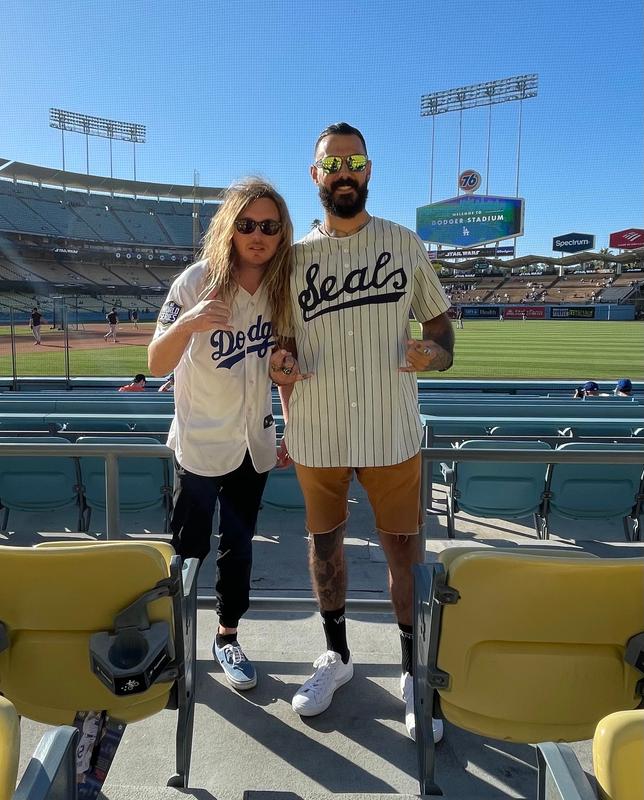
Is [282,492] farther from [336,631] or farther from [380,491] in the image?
[380,491]

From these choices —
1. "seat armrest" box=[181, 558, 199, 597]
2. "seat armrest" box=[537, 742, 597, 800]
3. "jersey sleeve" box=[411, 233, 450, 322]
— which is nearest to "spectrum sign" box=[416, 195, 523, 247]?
"jersey sleeve" box=[411, 233, 450, 322]

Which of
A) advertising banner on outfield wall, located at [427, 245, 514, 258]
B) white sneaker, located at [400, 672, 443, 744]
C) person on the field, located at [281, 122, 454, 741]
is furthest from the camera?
advertising banner on outfield wall, located at [427, 245, 514, 258]

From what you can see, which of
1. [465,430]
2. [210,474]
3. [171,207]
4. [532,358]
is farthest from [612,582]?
[171,207]

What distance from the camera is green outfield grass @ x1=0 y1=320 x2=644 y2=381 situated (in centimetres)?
1536

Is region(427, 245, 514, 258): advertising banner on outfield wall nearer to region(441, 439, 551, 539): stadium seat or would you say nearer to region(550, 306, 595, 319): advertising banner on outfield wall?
region(550, 306, 595, 319): advertising banner on outfield wall

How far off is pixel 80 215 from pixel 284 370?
61.6 m

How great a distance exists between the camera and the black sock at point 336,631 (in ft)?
7.85

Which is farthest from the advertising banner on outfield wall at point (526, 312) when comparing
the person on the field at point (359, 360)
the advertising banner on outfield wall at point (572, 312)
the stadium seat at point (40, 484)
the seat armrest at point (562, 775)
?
the seat armrest at point (562, 775)

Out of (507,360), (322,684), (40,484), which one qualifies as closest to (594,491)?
(322,684)

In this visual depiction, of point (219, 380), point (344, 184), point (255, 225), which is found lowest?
point (219, 380)

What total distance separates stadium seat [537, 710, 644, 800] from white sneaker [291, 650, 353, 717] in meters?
1.35

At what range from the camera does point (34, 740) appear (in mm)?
2004

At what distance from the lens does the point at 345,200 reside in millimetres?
2133

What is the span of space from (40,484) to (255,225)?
2981 mm
